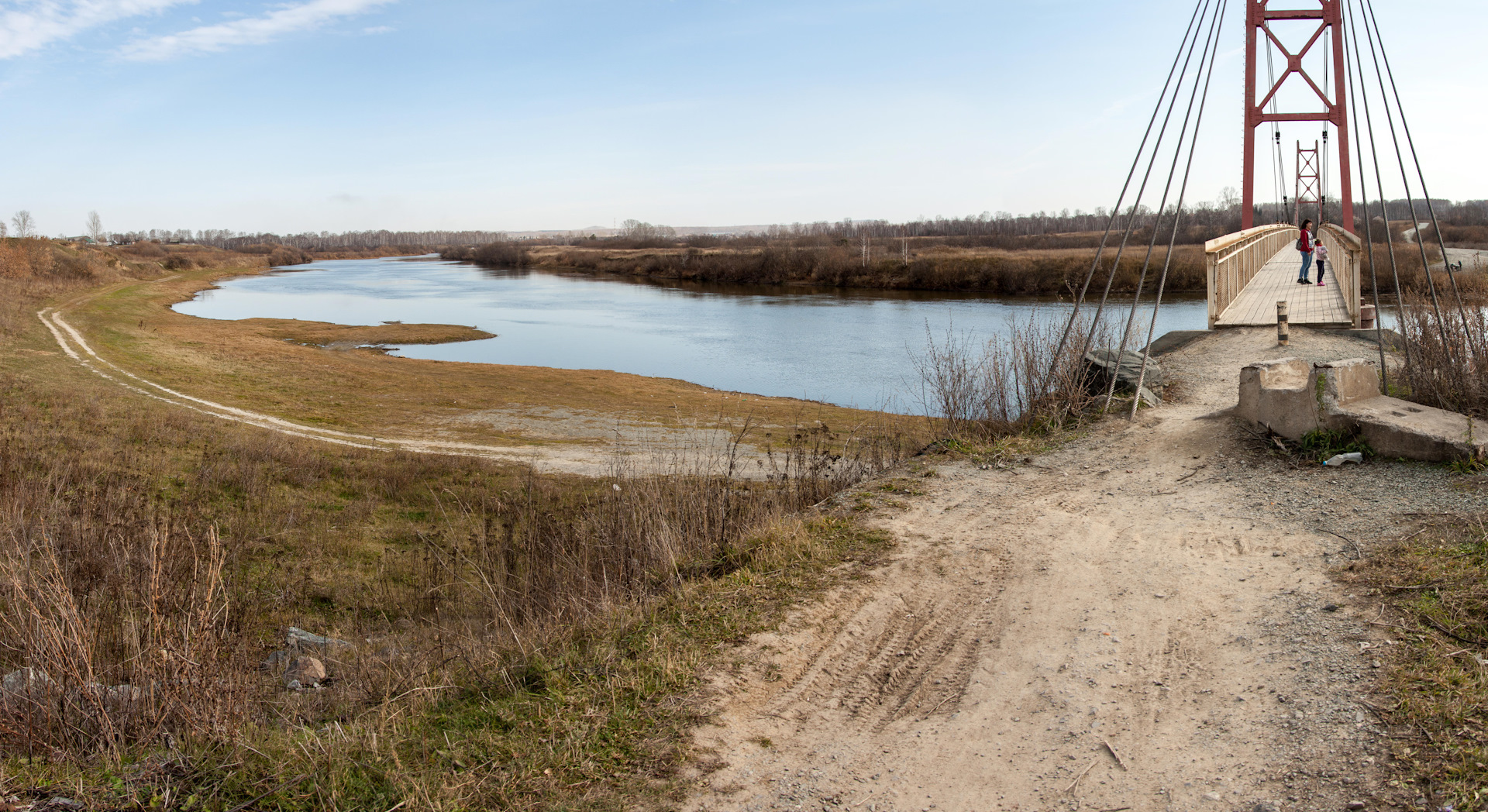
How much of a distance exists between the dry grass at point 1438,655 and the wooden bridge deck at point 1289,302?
374 inches

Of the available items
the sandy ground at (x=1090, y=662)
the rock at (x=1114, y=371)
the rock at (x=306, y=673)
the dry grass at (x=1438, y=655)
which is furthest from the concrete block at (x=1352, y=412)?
the rock at (x=306, y=673)

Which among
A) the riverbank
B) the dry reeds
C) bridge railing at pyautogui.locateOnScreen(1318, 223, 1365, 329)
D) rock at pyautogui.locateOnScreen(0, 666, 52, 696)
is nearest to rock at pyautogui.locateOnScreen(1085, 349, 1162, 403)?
the dry reeds

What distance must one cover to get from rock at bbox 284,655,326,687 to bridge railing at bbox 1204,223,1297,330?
11.5 meters

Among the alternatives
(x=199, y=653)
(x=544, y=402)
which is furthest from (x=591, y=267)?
(x=199, y=653)

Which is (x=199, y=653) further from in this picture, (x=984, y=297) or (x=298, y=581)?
(x=984, y=297)

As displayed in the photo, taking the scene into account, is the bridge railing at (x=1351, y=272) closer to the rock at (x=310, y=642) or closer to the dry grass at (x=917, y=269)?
the rock at (x=310, y=642)

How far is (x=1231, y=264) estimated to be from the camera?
617 inches

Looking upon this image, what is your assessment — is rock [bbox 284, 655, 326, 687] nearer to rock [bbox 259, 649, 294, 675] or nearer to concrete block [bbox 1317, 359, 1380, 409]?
rock [bbox 259, 649, 294, 675]

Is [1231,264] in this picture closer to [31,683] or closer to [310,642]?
[310,642]

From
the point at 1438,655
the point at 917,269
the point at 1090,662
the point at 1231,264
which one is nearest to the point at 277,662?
the point at 1090,662

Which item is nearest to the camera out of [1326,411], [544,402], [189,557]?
[1326,411]

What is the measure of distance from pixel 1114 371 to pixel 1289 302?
936cm

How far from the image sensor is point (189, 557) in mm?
9742

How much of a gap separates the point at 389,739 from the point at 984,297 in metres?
51.7
